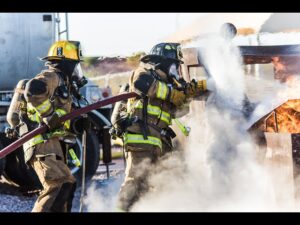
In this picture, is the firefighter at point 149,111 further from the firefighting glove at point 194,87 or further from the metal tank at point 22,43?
the metal tank at point 22,43

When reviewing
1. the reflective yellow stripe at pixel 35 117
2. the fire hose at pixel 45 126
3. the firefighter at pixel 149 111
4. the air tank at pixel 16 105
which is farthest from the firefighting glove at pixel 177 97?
the air tank at pixel 16 105

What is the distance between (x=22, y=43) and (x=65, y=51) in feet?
7.65

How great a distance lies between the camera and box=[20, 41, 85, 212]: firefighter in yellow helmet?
5230 millimetres

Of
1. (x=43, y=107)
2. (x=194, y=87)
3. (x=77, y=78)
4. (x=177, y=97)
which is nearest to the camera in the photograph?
(x=43, y=107)

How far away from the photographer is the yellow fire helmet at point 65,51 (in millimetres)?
5641

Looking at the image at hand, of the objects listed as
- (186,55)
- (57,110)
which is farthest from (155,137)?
(186,55)

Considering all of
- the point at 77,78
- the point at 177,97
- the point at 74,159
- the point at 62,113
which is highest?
the point at 77,78

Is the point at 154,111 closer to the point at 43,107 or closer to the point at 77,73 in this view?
the point at 77,73

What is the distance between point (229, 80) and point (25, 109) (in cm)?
230

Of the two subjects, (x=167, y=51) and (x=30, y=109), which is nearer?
(x=30, y=109)

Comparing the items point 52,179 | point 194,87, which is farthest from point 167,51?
point 52,179

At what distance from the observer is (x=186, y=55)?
22.6 feet

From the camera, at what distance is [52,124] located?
5.30 meters

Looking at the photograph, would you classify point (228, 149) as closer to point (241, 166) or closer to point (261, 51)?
point (241, 166)
